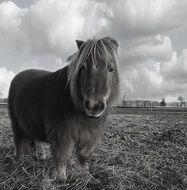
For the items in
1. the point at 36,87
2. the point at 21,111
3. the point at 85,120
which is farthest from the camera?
the point at 21,111

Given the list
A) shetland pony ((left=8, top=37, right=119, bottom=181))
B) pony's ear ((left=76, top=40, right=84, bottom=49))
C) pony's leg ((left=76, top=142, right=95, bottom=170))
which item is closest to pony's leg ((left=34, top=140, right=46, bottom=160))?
shetland pony ((left=8, top=37, right=119, bottom=181))

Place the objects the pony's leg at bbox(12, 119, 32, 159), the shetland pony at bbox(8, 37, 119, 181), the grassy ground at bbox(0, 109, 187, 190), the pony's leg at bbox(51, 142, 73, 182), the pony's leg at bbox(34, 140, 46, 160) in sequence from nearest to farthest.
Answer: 1. the shetland pony at bbox(8, 37, 119, 181)
2. the grassy ground at bbox(0, 109, 187, 190)
3. the pony's leg at bbox(51, 142, 73, 182)
4. the pony's leg at bbox(34, 140, 46, 160)
5. the pony's leg at bbox(12, 119, 32, 159)

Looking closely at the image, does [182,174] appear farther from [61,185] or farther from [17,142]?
[17,142]

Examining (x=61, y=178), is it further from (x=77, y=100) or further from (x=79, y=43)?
(x=79, y=43)

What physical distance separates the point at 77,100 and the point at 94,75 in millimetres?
481

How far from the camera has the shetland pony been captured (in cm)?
459

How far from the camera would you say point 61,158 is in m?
5.17

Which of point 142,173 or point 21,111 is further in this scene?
point 21,111

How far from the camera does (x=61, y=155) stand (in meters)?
5.15

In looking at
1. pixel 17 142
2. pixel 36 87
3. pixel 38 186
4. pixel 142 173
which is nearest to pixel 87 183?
pixel 38 186

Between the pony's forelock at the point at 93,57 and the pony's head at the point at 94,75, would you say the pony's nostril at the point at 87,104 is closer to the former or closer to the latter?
the pony's head at the point at 94,75

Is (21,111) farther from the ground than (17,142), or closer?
farther from the ground

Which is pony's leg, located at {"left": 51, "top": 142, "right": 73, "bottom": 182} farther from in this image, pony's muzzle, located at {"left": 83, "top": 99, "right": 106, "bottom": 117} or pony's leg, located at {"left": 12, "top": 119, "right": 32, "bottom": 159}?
pony's leg, located at {"left": 12, "top": 119, "right": 32, "bottom": 159}

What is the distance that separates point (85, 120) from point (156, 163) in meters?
1.73
